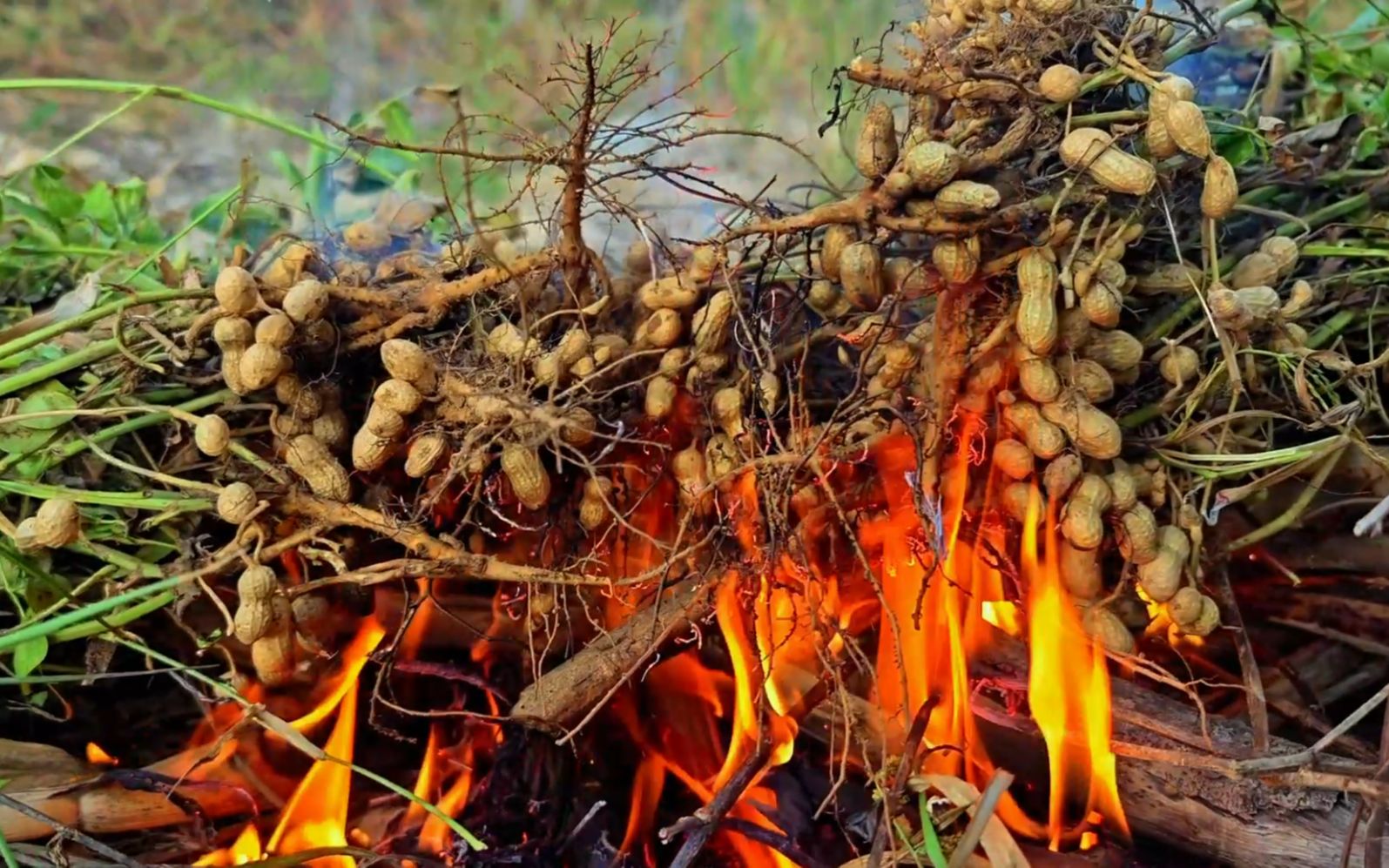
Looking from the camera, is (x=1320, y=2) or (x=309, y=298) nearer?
(x=309, y=298)

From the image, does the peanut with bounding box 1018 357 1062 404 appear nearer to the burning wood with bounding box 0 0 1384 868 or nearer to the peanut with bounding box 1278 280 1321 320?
the burning wood with bounding box 0 0 1384 868

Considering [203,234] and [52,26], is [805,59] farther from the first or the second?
[52,26]

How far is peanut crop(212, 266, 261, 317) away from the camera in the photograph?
111 cm

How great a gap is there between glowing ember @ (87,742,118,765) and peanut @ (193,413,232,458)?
449 millimetres

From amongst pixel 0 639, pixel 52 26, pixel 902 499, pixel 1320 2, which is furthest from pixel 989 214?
pixel 52 26

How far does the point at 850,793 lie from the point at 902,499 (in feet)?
1.09

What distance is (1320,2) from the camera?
1858 millimetres

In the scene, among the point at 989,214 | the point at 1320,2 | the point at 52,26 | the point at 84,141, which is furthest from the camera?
the point at 52,26

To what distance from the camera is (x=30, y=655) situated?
3.88 ft

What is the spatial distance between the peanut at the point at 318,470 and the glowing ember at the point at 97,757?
47 cm

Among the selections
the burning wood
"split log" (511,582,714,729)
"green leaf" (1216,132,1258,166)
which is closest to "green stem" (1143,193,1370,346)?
the burning wood

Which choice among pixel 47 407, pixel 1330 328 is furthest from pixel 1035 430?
pixel 47 407

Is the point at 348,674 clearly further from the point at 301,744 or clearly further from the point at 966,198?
the point at 966,198

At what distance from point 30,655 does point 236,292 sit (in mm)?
464
